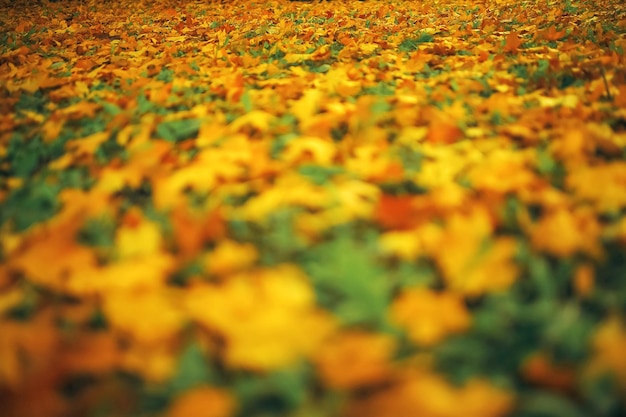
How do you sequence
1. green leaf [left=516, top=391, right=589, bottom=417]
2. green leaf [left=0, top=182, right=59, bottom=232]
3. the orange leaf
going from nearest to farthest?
green leaf [left=516, top=391, right=589, bottom=417]
green leaf [left=0, top=182, right=59, bottom=232]
the orange leaf

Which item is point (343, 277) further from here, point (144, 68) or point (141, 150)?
point (144, 68)

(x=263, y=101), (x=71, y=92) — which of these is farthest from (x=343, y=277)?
(x=71, y=92)

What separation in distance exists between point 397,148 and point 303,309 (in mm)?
822

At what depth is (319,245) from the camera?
1004 mm

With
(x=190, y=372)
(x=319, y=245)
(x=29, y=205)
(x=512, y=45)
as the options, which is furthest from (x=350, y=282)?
(x=512, y=45)

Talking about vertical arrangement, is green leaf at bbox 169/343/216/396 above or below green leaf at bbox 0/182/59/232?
below

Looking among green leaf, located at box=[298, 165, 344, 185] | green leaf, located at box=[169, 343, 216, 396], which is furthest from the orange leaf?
green leaf, located at box=[169, 343, 216, 396]

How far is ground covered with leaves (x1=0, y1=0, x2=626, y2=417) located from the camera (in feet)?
2.32

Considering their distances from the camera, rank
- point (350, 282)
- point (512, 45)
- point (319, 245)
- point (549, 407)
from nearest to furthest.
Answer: point (549, 407) → point (350, 282) → point (319, 245) → point (512, 45)

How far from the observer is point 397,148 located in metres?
1.41

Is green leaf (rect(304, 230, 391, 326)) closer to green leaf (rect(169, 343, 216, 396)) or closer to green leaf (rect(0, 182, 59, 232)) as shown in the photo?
green leaf (rect(169, 343, 216, 396))

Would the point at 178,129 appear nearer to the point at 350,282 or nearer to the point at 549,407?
the point at 350,282

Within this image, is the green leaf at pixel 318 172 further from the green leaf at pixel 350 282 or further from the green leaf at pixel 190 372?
the green leaf at pixel 190 372

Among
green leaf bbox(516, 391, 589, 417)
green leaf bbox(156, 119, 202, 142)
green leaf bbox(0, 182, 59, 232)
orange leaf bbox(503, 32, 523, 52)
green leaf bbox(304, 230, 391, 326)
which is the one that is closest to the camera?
green leaf bbox(516, 391, 589, 417)
